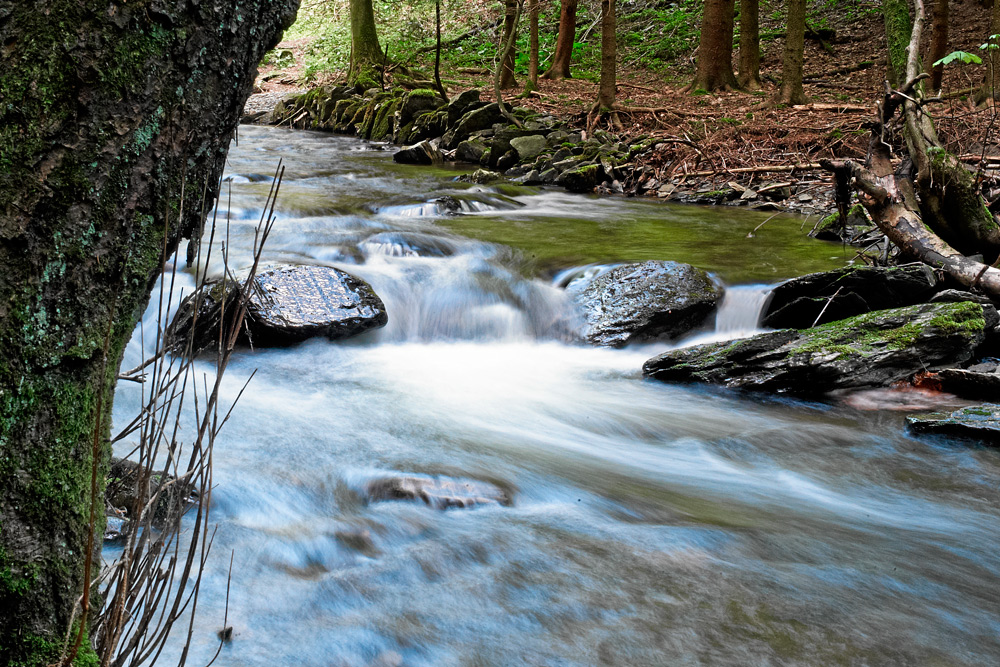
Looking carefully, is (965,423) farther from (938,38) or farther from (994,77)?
(938,38)

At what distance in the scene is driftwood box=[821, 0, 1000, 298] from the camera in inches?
274

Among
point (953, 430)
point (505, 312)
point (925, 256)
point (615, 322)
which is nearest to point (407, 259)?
point (505, 312)

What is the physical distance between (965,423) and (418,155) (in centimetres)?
1263

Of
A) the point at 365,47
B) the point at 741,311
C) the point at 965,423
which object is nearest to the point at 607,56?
the point at 365,47

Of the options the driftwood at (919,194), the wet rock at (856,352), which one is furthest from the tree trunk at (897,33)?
the wet rock at (856,352)

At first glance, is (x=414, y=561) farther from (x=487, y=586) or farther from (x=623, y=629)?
(x=623, y=629)

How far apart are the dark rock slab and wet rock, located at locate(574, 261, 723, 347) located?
1998 millimetres

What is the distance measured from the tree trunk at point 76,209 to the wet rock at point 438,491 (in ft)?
9.08

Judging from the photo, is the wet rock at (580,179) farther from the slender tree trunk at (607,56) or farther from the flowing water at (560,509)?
the flowing water at (560,509)

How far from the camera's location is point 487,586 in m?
3.60

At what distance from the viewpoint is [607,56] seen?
52.3 ft

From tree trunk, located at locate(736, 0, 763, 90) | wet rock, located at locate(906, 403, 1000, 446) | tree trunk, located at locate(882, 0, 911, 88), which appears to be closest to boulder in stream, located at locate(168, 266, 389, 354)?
wet rock, located at locate(906, 403, 1000, 446)

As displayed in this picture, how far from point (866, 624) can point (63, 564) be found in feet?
9.69

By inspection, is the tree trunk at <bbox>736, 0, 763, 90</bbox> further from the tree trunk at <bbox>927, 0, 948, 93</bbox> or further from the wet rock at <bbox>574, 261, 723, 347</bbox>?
the wet rock at <bbox>574, 261, 723, 347</bbox>
